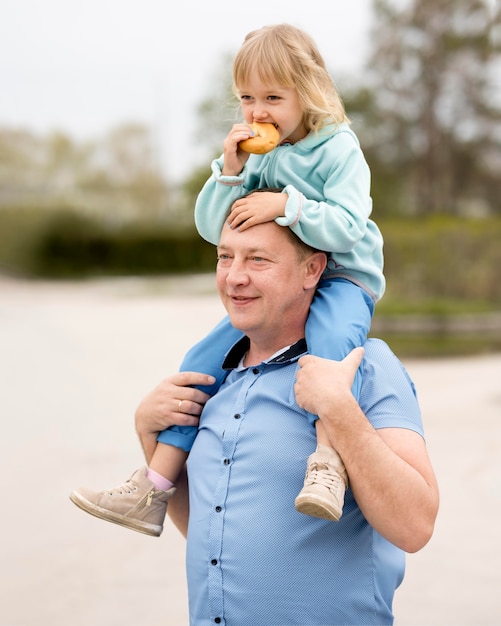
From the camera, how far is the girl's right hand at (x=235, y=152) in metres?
2.22

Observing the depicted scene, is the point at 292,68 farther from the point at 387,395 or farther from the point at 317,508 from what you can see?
the point at 317,508

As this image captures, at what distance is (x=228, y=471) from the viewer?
2.20m

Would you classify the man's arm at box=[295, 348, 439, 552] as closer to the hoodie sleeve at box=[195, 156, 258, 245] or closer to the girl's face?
the hoodie sleeve at box=[195, 156, 258, 245]

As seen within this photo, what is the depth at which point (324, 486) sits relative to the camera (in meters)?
1.93

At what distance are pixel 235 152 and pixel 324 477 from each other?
78 cm

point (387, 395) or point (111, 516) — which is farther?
point (111, 516)

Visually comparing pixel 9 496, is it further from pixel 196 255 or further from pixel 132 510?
pixel 196 255

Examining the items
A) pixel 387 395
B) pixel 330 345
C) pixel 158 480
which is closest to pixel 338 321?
pixel 330 345

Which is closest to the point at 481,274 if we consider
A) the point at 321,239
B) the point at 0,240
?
the point at 321,239

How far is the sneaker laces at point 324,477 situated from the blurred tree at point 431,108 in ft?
66.3

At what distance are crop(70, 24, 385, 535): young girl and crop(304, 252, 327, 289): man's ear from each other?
0.04 meters

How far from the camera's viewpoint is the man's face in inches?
84.9

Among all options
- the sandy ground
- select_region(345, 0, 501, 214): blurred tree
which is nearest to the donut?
the sandy ground

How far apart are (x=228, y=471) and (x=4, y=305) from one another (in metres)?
17.6
